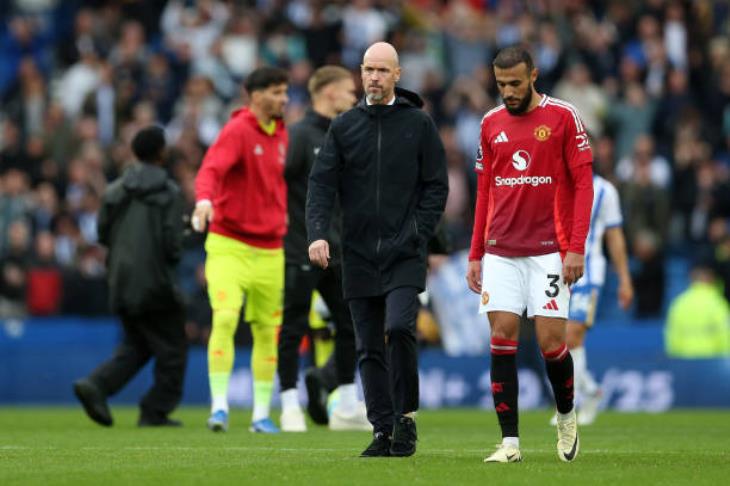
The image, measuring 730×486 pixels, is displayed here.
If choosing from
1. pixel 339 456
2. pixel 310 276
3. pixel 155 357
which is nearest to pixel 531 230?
pixel 339 456

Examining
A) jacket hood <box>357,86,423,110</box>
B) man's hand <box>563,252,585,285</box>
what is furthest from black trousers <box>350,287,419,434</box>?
jacket hood <box>357,86,423,110</box>

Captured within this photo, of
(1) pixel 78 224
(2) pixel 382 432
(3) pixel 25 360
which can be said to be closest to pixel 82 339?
(3) pixel 25 360

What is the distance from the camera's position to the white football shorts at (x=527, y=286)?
1035cm

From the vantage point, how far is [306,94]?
27.0 m

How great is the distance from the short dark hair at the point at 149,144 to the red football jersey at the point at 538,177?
563 cm

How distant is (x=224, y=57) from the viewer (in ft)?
91.1

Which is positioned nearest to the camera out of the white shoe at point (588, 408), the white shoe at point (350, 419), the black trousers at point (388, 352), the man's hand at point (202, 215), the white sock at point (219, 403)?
the black trousers at point (388, 352)

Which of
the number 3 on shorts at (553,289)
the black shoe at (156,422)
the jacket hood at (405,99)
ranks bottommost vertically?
the black shoe at (156,422)

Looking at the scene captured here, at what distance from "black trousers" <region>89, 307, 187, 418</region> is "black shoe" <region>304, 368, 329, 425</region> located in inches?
45.2

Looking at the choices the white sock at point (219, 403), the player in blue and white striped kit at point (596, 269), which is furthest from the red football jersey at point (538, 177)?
the player in blue and white striped kit at point (596, 269)

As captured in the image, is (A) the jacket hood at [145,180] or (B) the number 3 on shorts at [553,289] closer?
(B) the number 3 on shorts at [553,289]

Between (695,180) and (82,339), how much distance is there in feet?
28.6

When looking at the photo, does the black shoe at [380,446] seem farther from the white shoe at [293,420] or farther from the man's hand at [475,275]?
the white shoe at [293,420]

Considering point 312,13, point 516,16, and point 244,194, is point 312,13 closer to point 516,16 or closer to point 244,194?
point 516,16
